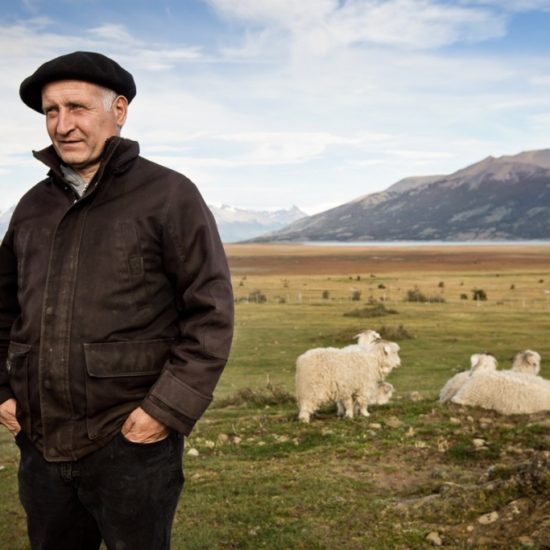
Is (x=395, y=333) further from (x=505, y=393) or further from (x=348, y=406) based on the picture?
(x=348, y=406)

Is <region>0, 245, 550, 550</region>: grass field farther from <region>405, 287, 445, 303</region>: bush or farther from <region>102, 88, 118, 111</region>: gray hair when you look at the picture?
<region>405, 287, 445, 303</region>: bush

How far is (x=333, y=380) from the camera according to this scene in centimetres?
1118

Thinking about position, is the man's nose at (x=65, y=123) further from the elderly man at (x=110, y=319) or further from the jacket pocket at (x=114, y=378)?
the jacket pocket at (x=114, y=378)

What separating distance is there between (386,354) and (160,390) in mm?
9867

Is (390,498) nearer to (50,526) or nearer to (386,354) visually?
(50,526)

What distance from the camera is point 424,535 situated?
535 centimetres

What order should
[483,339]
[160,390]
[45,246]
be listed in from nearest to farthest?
[160,390]
[45,246]
[483,339]

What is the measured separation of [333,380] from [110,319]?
875 centimetres

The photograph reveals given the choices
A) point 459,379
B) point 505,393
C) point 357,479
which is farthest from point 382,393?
point 357,479

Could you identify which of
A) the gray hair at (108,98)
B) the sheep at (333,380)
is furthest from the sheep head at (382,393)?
the gray hair at (108,98)

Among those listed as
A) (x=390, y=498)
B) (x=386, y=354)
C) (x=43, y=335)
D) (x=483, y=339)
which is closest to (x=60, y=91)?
(x=43, y=335)

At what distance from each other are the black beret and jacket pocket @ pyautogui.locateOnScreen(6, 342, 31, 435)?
47.7 inches

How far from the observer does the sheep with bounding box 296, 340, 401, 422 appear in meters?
11.1

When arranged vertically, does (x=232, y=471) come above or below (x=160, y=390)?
below
